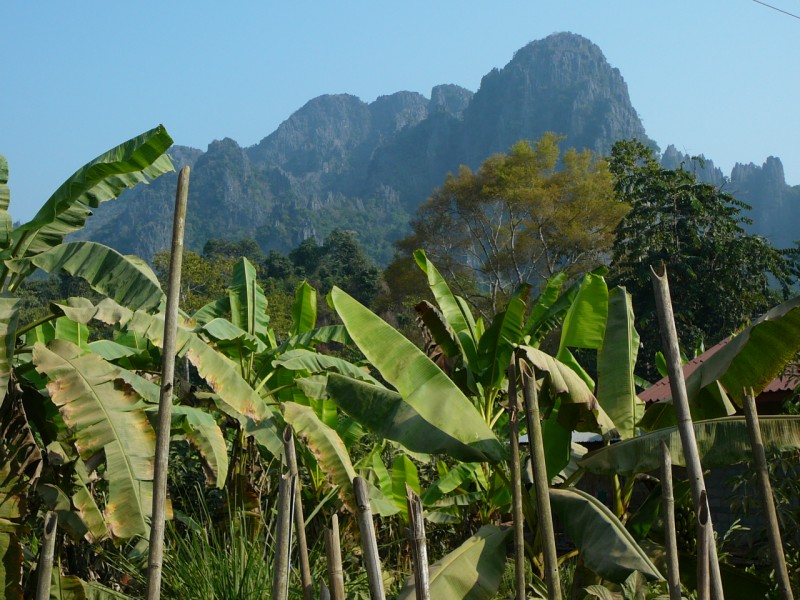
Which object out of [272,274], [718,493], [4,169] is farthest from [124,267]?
[272,274]

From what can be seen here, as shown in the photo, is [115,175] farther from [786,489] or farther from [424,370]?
[786,489]

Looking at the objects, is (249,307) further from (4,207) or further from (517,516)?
(517,516)

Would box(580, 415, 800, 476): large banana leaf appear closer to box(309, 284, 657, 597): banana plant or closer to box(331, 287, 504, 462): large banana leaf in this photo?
box(309, 284, 657, 597): banana plant

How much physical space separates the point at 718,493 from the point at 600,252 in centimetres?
1990

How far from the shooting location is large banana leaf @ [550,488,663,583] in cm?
406

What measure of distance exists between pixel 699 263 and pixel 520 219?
10658 millimetres

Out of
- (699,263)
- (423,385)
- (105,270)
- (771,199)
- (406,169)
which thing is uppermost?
(406,169)

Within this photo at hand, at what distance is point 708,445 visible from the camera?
4.60 metres

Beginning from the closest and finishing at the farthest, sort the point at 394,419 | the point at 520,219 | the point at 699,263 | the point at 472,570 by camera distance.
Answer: the point at 472,570, the point at 394,419, the point at 699,263, the point at 520,219

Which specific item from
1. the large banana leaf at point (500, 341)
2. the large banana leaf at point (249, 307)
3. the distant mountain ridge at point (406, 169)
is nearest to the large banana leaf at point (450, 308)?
the large banana leaf at point (500, 341)

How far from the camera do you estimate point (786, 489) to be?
17.8 ft

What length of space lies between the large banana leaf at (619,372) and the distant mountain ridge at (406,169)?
363 ft

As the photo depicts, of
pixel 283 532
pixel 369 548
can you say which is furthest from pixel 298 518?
pixel 369 548

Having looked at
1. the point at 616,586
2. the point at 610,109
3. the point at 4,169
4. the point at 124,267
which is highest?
the point at 610,109
